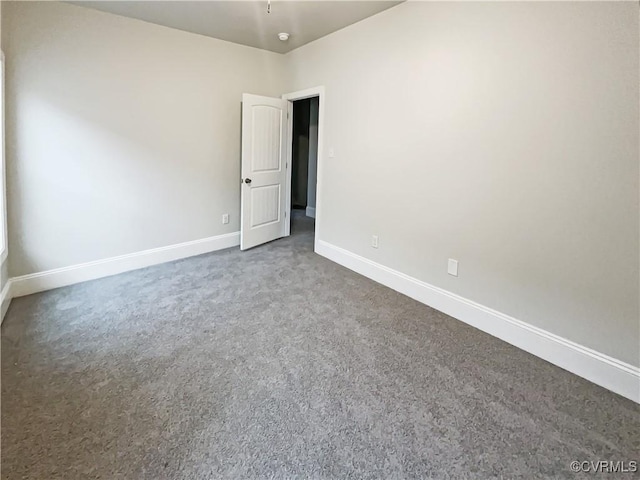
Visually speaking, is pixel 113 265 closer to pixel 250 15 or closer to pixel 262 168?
pixel 262 168

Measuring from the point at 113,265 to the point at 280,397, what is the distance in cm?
272

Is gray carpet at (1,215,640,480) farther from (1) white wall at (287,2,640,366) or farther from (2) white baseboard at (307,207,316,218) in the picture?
(2) white baseboard at (307,207,316,218)

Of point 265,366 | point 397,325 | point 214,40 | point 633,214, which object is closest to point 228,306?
point 265,366

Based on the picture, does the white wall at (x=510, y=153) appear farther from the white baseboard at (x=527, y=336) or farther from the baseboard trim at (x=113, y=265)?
the baseboard trim at (x=113, y=265)

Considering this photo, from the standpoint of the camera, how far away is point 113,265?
378 centimetres

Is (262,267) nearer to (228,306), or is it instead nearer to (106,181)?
(228,306)

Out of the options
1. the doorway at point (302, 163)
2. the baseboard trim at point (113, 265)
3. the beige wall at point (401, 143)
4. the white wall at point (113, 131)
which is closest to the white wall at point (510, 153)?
the beige wall at point (401, 143)

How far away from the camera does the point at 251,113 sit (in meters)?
4.38

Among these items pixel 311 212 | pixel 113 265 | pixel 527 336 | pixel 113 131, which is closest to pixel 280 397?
pixel 527 336

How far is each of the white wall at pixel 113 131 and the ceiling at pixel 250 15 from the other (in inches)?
6.8

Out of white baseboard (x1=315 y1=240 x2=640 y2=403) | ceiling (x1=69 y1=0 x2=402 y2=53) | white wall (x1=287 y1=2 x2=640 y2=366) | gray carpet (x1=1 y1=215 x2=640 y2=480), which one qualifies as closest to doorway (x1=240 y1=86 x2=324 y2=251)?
ceiling (x1=69 y1=0 x2=402 y2=53)

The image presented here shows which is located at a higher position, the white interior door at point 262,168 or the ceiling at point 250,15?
the ceiling at point 250,15

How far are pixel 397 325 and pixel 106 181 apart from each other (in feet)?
10.2

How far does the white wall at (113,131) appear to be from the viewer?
311 cm
